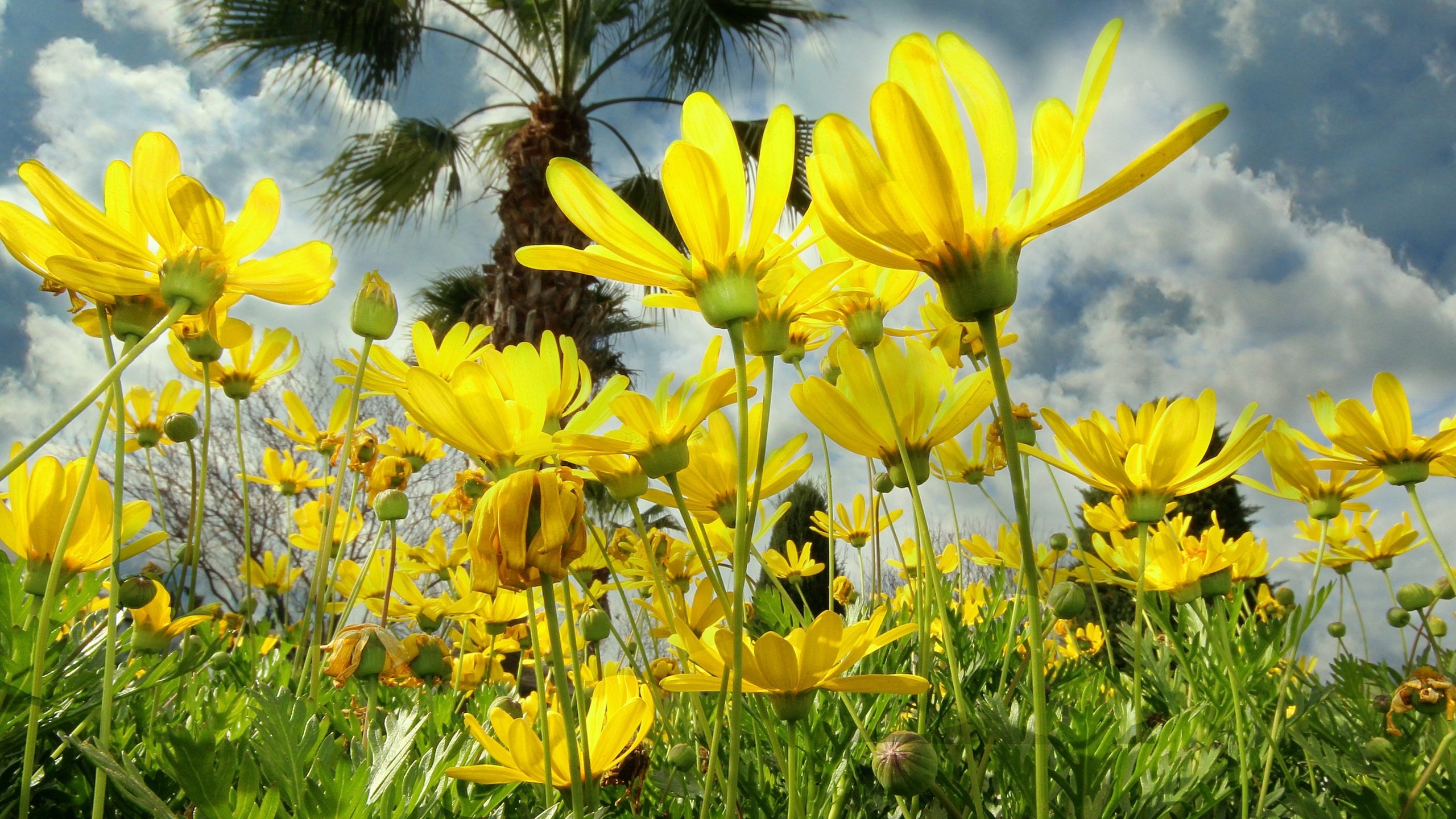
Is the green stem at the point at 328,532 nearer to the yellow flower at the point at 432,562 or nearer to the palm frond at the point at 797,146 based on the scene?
the yellow flower at the point at 432,562

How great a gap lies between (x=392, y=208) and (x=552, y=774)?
6.92 metres

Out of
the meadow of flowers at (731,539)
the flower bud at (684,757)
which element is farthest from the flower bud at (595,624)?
the flower bud at (684,757)

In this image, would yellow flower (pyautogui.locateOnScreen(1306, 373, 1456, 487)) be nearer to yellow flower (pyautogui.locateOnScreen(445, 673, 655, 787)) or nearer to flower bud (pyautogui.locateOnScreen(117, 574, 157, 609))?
yellow flower (pyautogui.locateOnScreen(445, 673, 655, 787))

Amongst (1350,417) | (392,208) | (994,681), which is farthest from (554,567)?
(392,208)

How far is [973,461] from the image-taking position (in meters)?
1.26

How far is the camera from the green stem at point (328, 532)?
733 millimetres

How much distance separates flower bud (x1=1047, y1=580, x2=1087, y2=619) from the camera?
1.00 m

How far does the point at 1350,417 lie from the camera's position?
919mm

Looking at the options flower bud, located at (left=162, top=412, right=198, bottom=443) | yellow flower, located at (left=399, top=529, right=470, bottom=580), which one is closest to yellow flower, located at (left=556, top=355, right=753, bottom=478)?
yellow flower, located at (left=399, top=529, right=470, bottom=580)

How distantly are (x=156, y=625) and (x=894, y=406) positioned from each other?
0.93 metres

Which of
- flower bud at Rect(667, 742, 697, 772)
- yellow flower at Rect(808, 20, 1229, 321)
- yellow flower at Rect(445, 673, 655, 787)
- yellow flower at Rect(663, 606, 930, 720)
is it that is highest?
yellow flower at Rect(808, 20, 1229, 321)

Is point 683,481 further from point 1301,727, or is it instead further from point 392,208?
point 392,208

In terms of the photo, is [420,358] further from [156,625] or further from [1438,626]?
[1438,626]

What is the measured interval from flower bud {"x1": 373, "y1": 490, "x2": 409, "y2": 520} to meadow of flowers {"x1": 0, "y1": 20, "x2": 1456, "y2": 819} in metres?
0.08
